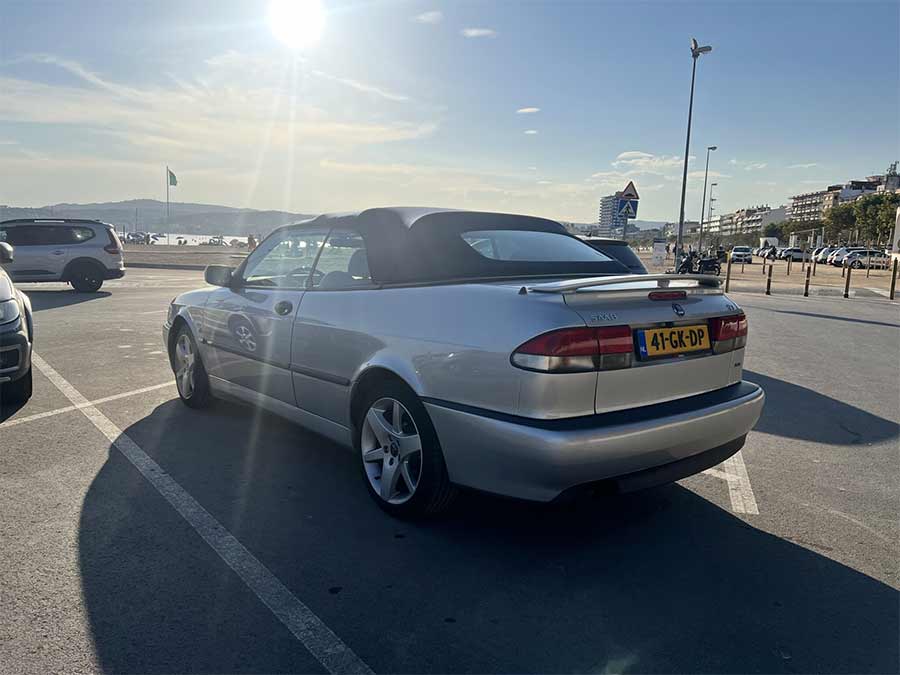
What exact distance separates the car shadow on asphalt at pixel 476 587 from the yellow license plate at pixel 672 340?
35.7 inches

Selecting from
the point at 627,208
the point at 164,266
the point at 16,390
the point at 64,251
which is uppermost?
the point at 627,208

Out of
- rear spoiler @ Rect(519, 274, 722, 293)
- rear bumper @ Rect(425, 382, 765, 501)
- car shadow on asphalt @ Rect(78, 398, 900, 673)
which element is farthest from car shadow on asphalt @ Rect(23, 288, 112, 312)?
rear spoiler @ Rect(519, 274, 722, 293)

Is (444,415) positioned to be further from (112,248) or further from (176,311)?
(112,248)

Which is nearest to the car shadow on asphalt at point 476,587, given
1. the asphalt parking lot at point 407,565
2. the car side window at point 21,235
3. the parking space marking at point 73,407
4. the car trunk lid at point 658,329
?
the asphalt parking lot at point 407,565

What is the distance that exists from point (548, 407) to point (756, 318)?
38.2ft

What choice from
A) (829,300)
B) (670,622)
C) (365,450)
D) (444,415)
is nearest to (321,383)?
(365,450)

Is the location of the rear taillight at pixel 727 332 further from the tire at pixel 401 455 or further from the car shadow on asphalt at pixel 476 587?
the tire at pixel 401 455

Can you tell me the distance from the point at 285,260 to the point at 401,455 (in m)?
1.80

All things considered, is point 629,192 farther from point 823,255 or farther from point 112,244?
point 823,255

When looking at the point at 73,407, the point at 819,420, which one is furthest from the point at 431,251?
the point at 819,420

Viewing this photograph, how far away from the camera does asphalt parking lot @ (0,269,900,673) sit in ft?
7.48

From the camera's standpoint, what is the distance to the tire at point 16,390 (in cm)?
527

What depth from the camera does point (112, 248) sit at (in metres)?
15.2

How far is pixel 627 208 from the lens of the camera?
45.7 ft
